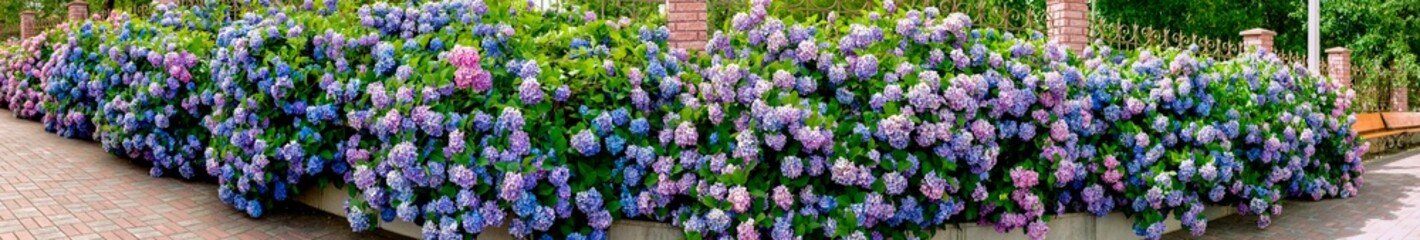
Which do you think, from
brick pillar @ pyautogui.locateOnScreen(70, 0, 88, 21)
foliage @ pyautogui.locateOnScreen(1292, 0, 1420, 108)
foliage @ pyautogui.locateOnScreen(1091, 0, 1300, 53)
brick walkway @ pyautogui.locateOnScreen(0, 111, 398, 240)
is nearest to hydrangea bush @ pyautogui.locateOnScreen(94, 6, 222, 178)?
brick walkway @ pyautogui.locateOnScreen(0, 111, 398, 240)

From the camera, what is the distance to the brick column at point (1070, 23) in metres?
9.11

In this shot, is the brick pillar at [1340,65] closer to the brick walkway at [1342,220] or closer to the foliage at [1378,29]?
the foliage at [1378,29]

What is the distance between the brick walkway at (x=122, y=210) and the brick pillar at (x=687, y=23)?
7.52ft

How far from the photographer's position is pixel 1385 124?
1443 centimetres

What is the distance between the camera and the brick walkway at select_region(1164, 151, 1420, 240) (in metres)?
6.52

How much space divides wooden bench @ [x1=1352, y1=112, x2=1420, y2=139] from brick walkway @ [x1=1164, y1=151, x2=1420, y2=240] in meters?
5.06

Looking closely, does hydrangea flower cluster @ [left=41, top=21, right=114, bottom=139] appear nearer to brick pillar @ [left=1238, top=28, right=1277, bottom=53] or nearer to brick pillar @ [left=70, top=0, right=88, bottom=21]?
brick pillar @ [left=70, top=0, right=88, bottom=21]

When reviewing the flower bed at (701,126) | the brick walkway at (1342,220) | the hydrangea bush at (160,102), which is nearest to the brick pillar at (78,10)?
the hydrangea bush at (160,102)

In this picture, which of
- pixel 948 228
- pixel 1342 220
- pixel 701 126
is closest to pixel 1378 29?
pixel 1342 220

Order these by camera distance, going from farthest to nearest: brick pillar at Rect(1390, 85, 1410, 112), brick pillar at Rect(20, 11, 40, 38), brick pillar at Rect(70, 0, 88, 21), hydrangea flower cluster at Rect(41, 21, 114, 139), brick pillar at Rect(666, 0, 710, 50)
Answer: brick pillar at Rect(1390, 85, 1410, 112) → brick pillar at Rect(20, 11, 40, 38) → brick pillar at Rect(70, 0, 88, 21) → hydrangea flower cluster at Rect(41, 21, 114, 139) → brick pillar at Rect(666, 0, 710, 50)

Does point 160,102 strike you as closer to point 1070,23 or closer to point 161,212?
point 161,212

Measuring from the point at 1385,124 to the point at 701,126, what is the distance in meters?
13.1

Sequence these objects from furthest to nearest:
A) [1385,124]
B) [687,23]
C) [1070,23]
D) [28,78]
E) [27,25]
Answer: [27,25], [1385,124], [28,78], [1070,23], [687,23]

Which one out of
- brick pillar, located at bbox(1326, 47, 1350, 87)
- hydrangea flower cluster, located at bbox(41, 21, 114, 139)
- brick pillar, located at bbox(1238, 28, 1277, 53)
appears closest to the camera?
hydrangea flower cluster, located at bbox(41, 21, 114, 139)
